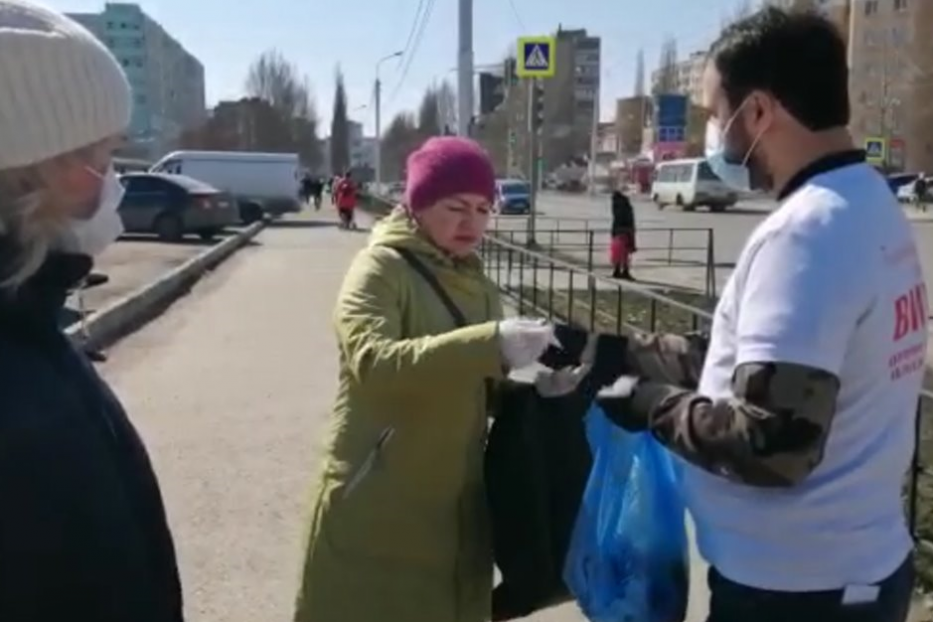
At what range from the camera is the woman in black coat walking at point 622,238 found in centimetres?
1894

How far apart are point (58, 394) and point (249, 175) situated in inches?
1348

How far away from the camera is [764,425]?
1732 millimetres

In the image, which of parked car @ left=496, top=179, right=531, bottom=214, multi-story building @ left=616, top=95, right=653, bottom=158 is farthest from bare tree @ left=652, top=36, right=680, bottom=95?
parked car @ left=496, top=179, right=531, bottom=214

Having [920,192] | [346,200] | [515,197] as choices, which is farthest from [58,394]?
[920,192]

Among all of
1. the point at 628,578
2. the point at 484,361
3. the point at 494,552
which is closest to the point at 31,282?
the point at 484,361

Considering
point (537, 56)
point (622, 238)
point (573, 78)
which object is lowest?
point (622, 238)

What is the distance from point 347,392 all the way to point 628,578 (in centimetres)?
79

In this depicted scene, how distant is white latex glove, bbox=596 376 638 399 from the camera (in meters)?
2.06

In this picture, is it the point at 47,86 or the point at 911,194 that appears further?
the point at 911,194

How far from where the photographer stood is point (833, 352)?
1.73m

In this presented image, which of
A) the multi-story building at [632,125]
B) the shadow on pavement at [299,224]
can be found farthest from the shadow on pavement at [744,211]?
the multi-story building at [632,125]

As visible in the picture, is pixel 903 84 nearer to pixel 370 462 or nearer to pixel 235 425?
pixel 235 425

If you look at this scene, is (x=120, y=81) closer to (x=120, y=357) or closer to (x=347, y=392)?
(x=347, y=392)

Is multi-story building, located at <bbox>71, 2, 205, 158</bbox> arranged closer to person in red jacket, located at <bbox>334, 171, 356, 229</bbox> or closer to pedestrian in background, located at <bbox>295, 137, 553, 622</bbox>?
person in red jacket, located at <bbox>334, 171, 356, 229</bbox>
